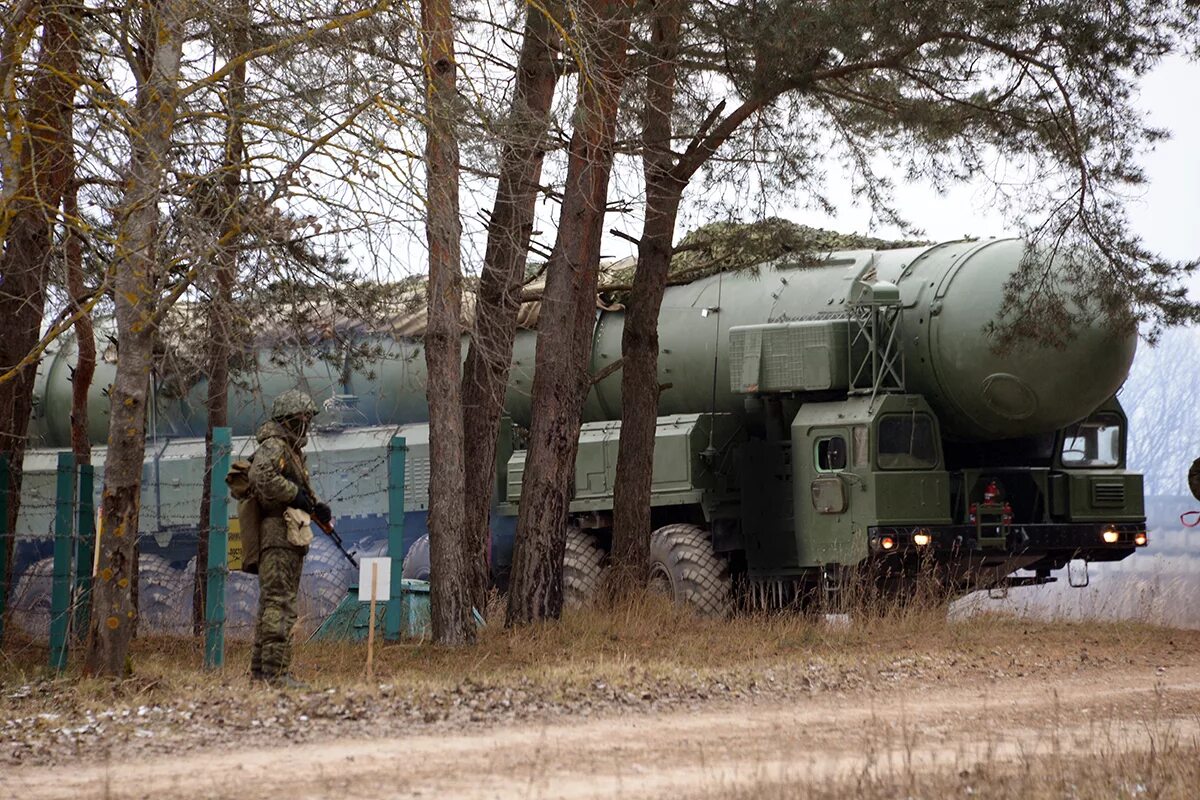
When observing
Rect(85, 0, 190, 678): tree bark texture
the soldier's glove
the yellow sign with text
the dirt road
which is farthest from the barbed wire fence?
the dirt road

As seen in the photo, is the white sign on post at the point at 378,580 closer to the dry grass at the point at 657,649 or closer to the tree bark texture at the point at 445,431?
the dry grass at the point at 657,649

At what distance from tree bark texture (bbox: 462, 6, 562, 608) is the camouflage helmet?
322 centimetres

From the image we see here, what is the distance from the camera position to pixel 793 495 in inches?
686

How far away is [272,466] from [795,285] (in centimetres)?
850

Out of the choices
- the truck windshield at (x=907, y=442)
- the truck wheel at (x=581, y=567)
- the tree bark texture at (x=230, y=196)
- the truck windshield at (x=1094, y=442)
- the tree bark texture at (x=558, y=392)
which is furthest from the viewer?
the truck wheel at (x=581, y=567)

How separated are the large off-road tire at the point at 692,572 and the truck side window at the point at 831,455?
166 cm

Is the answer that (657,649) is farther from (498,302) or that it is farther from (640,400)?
(498,302)

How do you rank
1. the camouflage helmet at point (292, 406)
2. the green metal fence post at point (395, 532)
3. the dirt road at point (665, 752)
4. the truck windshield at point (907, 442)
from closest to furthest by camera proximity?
the dirt road at point (665, 752), the camouflage helmet at point (292, 406), the green metal fence post at point (395, 532), the truck windshield at point (907, 442)

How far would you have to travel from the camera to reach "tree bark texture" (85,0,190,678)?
10594mm

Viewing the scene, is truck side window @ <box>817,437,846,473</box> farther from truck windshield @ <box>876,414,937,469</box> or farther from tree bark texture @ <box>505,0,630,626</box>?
tree bark texture @ <box>505,0,630,626</box>

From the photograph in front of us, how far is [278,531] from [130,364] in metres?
1.35

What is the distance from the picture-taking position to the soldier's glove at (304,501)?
11055 millimetres

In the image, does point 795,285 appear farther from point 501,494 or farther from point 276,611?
point 276,611

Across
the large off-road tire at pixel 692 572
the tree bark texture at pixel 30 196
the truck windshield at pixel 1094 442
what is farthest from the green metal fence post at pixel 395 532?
the truck windshield at pixel 1094 442
